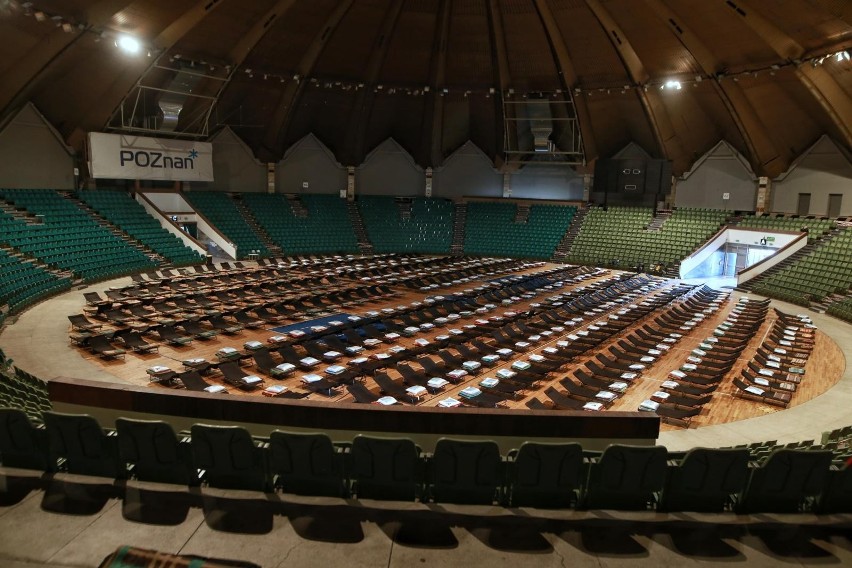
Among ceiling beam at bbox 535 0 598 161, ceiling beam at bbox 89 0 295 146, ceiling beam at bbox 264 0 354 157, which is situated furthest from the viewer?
ceiling beam at bbox 535 0 598 161

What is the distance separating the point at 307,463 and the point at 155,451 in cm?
166

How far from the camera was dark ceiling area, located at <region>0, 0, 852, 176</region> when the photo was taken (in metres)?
24.4

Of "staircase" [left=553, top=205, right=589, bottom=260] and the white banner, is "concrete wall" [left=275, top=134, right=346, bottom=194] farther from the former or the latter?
"staircase" [left=553, top=205, right=589, bottom=260]

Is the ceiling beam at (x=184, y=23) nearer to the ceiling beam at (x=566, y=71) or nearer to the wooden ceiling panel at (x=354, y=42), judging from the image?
the wooden ceiling panel at (x=354, y=42)

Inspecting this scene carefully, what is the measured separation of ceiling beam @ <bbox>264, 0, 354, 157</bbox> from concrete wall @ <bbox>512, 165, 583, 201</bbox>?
1762 centimetres

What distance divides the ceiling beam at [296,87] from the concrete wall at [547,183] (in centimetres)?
1762

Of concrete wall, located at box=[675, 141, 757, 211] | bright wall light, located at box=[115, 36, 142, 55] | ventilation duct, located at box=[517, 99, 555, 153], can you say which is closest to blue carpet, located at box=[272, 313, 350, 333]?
bright wall light, located at box=[115, 36, 142, 55]

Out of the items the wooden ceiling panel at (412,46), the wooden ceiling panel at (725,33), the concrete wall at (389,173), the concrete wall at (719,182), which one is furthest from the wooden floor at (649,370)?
the concrete wall at (389,173)

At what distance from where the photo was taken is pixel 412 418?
23.4 feet

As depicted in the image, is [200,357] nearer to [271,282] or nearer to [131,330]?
[131,330]

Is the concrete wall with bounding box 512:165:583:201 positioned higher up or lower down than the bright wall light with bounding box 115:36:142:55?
lower down

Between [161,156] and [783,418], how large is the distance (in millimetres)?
33917

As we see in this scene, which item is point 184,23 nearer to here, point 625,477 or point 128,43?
point 128,43

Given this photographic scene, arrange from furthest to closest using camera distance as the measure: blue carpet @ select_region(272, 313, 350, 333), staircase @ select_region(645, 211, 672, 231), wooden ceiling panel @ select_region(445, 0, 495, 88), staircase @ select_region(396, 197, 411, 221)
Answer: staircase @ select_region(396, 197, 411, 221) < staircase @ select_region(645, 211, 672, 231) < wooden ceiling panel @ select_region(445, 0, 495, 88) < blue carpet @ select_region(272, 313, 350, 333)
